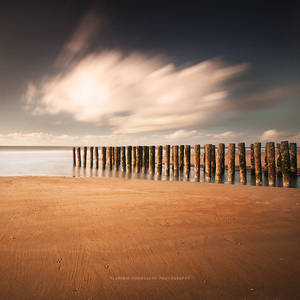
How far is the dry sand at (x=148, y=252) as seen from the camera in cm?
157

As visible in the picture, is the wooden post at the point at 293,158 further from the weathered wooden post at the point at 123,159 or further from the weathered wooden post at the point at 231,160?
the weathered wooden post at the point at 123,159

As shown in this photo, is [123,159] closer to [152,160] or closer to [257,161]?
[152,160]

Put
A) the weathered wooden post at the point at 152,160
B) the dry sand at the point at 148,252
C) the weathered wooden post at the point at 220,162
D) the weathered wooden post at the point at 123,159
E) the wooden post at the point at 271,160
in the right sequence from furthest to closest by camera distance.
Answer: the weathered wooden post at the point at 123,159
the weathered wooden post at the point at 152,160
the weathered wooden post at the point at 220,162
the wooden post at the point at 271,160
the dry sand at the point at 148,252

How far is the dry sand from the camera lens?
1.57 meters

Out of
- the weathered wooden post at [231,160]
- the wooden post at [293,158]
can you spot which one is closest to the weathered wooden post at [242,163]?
the weathered wooden post at [231,160]

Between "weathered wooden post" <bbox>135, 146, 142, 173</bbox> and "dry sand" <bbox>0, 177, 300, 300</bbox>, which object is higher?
"weathered wooden post" <bbox>135, 146, 142, 173</bbox>

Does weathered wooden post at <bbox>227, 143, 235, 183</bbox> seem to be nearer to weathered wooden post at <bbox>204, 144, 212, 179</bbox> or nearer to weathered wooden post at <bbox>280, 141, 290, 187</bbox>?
weathered wooden post at <bbox>204, 144, 212, 179</bbox>

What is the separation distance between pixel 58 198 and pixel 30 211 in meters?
0.88

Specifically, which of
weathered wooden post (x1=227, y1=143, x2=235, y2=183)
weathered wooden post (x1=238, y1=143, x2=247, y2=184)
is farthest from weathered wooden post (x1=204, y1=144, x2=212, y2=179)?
weathered wooden post (x1=238, y1=143, x2=247, y2=184)

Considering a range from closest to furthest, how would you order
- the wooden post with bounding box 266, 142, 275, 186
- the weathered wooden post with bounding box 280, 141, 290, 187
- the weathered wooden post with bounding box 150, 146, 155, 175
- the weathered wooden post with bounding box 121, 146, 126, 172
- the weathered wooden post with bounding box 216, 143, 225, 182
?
the weathered wooden post with bounding box 280, 141, 290, 187, the wooden post with bounding box 266, 142, 275, 186, the weathered wooden post with bounding box 216, 143, 225, 182, the weathered wooden post with bounding box 150, 146, 155, 175, the weathered wooden post with bounding box 121, 146, 126, 172

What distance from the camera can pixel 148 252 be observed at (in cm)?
210

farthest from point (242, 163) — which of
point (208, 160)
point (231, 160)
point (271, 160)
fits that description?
point (208, 160)

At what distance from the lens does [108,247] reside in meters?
2.19

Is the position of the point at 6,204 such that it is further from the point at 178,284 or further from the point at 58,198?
the point at 178,284
